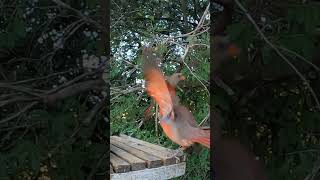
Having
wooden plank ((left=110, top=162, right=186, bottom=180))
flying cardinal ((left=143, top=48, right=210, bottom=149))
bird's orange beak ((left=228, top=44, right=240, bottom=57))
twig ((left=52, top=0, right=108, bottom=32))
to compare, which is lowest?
wooden plank ((left=110, top=162, right=186, bottom=180))

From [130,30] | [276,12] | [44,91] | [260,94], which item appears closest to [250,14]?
[276,12]

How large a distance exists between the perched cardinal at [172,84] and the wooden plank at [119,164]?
0.55 ft

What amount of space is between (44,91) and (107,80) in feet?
0.72

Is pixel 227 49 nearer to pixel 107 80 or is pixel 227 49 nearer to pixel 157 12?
pixel 157 12

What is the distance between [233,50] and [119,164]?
569 mm

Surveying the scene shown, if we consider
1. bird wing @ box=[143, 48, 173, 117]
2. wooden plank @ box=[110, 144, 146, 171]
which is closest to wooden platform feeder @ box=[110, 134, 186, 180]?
wooden plank @ box=[110, 144, 146, 171]

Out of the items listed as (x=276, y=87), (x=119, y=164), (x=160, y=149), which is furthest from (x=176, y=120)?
(x=276, y=87)

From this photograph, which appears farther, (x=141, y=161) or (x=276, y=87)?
(x=276, y=87)

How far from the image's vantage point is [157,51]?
1918mm

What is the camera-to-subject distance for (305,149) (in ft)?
6.88

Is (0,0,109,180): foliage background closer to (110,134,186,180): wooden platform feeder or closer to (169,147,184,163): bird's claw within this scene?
(110,134,186,180): wooden platform feeder

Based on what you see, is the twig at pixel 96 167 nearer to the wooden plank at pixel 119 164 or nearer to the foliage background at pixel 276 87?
the wooden plank at pixel 119 164

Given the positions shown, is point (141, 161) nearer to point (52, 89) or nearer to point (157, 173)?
point (157, 173)

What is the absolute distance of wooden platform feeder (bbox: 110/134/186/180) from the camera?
1921 mm
